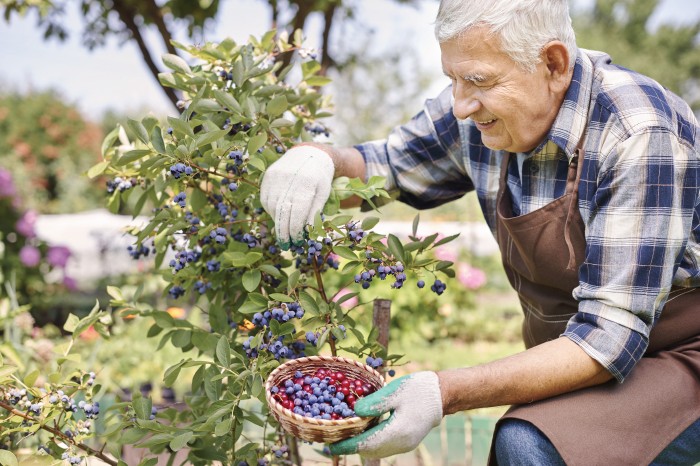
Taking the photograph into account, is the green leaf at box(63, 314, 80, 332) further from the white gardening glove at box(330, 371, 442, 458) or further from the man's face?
the man's face

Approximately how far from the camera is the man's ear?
1356 mm

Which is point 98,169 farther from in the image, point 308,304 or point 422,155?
point 422,155

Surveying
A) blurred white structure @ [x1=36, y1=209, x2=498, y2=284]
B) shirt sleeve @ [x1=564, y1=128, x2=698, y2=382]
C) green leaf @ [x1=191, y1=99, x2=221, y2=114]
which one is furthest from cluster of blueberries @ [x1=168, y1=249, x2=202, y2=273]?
blurred white structure @ [x1=36, y1=209, x2=498, y2=284]

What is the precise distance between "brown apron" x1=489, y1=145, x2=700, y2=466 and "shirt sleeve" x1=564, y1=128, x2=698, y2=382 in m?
0.08

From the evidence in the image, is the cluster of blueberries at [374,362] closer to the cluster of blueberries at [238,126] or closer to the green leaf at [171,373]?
the green leaf at [171,373]

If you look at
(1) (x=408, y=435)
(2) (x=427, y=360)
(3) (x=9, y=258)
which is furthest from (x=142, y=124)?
(3) (x=9, y=258)

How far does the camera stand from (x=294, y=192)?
4.51ft

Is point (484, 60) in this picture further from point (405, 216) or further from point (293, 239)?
point (405, 216)

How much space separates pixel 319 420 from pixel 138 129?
27.0 inches

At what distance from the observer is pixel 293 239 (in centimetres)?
141

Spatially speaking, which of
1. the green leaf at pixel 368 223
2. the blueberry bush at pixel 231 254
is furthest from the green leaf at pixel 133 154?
the green leaf at pixel 368 223

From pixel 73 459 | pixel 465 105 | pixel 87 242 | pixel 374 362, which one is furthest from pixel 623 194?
pixel 87 242

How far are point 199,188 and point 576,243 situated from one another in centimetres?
85

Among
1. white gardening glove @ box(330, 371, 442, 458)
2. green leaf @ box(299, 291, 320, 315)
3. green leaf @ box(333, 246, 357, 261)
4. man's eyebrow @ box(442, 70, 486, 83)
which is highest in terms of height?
man's eyebrow @ box(442, 70, 486, 83)
